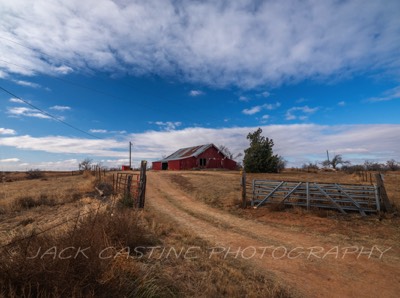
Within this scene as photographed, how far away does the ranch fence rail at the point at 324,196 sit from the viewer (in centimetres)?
1195

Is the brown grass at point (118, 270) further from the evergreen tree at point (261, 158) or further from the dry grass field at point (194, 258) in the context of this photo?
the evergreen tree at point (261, 158)

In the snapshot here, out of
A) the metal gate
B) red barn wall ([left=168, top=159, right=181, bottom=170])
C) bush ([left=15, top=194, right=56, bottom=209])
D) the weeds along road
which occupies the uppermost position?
red barn wall ([left=168, top=159, right=181, bottom=170])

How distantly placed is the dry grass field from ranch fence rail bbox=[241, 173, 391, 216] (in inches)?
29.4

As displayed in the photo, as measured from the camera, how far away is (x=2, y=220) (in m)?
12.4

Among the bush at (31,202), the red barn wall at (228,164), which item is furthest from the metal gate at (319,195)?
the red barn wall at (228,164)

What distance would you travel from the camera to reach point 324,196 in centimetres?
1355

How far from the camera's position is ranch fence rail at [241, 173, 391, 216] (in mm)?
11945

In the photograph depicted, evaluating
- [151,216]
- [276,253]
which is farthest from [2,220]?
[276,253]

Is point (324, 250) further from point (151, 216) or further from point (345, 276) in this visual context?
point (151, 216)

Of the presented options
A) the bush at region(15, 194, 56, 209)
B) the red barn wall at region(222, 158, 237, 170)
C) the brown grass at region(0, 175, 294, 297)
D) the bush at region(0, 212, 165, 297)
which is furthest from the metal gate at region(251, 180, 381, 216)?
the red barn wall at region(222, 158, 237, 170)

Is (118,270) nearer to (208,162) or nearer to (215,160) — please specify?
(208,162)

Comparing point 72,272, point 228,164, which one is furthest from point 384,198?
point 228,164

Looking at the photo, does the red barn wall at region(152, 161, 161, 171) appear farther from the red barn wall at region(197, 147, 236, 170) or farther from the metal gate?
the metal gate

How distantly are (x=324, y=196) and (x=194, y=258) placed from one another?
9.68 metres
